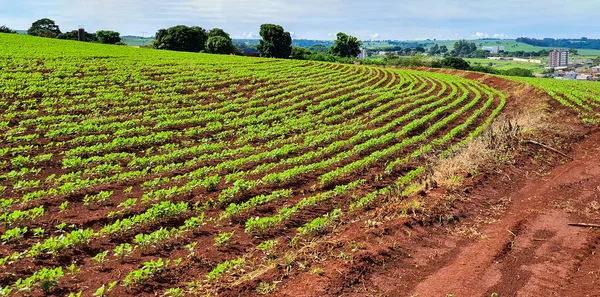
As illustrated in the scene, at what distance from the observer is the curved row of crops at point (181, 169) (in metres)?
7.74

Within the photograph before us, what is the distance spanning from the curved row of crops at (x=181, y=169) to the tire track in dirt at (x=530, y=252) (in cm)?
285

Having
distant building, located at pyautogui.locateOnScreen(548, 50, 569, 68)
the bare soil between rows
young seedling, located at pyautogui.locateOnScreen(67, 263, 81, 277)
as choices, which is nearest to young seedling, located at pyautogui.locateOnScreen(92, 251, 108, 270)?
young seedling, located at pyautogui.locateOnScreen(67, 263, 81, 277)

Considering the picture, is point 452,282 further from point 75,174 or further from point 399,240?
point 75,174

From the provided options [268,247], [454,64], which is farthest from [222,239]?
[454,64]

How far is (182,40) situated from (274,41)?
17.4 metres

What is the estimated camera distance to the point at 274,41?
80.3 metres

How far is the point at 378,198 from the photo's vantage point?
11.4m

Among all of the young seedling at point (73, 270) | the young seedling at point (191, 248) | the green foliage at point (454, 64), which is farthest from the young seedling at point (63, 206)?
the green foliage at point (454, 64)

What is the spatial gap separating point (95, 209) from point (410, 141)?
12384 millimetres

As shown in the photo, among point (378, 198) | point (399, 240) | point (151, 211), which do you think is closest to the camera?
point (399, 240)

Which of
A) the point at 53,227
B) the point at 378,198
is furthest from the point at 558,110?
the point at 53,227

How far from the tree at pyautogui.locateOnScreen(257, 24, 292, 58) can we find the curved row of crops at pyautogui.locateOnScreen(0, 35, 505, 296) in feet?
174

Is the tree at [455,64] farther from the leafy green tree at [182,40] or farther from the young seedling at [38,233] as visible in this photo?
the young seedling at [38,233]

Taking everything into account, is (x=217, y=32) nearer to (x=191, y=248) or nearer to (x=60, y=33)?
(x=60, y=33)
